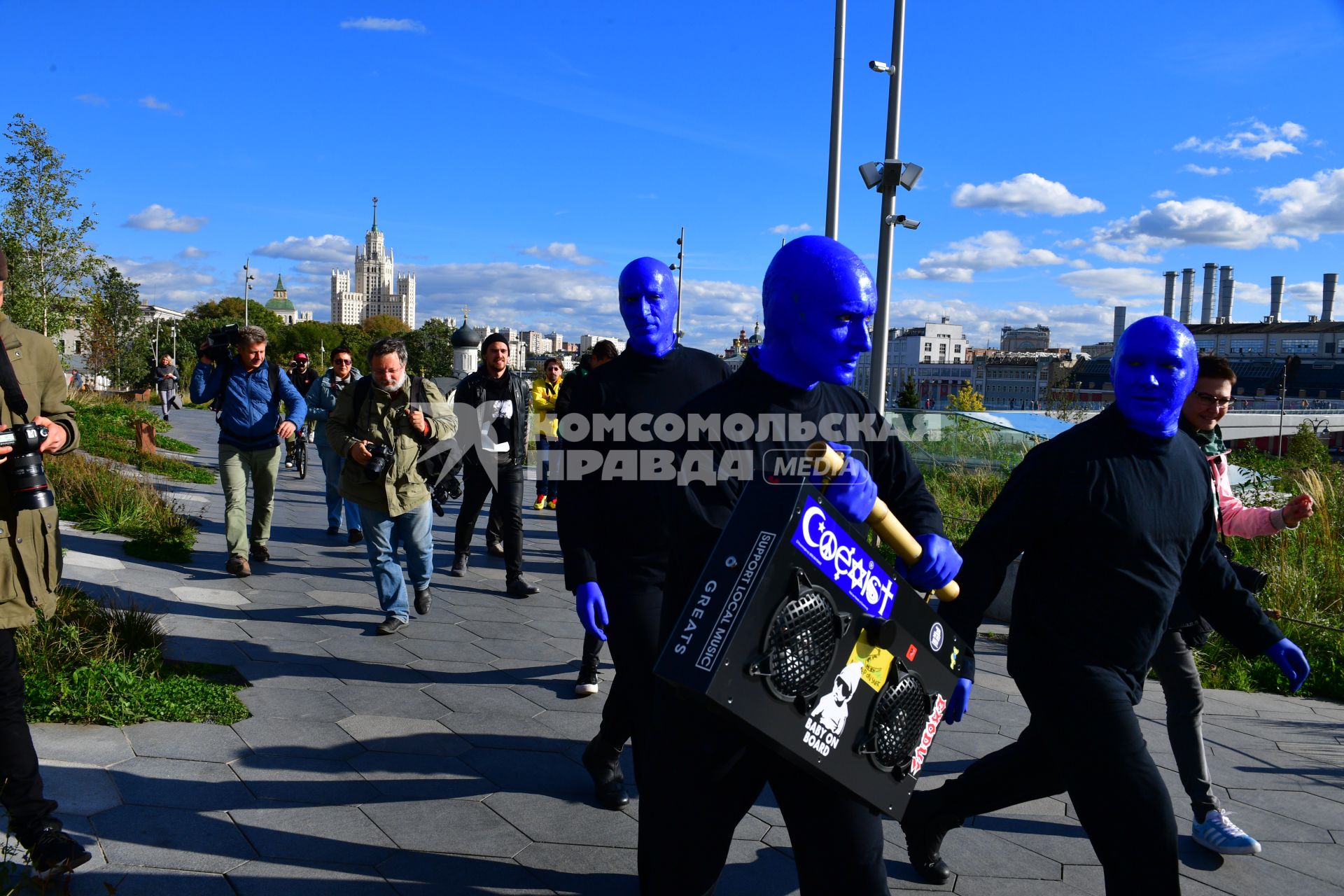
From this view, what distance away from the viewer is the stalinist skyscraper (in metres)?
190

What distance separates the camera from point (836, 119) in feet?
44.7

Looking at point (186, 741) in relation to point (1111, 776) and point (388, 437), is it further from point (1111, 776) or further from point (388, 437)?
point (1111, 776)

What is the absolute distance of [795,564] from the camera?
5.84 ft

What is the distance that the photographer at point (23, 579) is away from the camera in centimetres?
287

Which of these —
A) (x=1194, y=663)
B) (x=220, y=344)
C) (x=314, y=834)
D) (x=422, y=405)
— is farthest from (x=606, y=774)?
(x=220, y=344)

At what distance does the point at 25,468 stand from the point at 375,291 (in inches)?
7826

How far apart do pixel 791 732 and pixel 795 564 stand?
1.04 feet

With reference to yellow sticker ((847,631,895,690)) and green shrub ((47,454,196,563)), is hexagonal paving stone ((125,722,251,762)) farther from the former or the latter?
green shrub ((47,454,196,563))

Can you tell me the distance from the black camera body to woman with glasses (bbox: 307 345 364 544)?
321cm

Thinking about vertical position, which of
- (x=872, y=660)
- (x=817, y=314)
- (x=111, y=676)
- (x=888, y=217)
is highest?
(x=888, y=217)

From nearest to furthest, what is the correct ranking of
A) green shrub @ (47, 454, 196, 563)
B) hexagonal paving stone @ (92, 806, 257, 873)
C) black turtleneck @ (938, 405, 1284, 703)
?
black turtleneck @ (938, 405, 1284, 703) → hexagonal paving stone @ (92, 806, 257, 873) → green shrub @ (47, 454, 196, 563)

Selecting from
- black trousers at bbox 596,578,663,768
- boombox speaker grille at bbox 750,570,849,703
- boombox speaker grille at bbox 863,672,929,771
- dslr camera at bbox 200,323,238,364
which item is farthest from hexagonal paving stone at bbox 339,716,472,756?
dslr camera at bbox 200,323,238,364

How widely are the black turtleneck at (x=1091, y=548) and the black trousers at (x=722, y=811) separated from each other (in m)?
0.79

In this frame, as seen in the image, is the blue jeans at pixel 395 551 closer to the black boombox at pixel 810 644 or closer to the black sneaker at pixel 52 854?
the black sneaker at pixel 52 854
